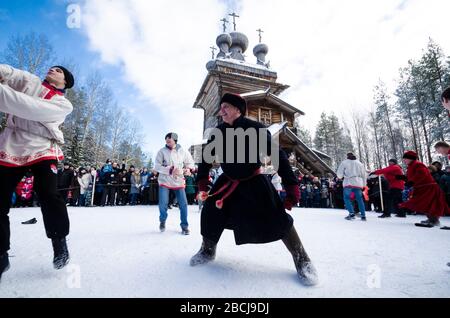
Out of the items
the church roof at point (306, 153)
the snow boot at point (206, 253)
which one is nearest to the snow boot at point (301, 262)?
the snow boot at point (206, 253)

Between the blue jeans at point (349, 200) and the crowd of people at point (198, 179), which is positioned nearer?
the crowd of people at point (198, 179)

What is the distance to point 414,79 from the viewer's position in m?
26.8

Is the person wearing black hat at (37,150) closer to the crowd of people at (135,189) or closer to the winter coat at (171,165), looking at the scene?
the winter coat at (171,165)

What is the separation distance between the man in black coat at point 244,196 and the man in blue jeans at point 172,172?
2012 millimetres

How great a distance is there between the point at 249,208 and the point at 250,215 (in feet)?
0.22

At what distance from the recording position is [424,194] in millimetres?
5953

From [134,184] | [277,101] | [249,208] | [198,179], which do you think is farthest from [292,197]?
[277,101]

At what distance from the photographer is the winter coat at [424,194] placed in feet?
18.8

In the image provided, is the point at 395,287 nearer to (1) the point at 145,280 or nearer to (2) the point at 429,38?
(1) the point at 145,280

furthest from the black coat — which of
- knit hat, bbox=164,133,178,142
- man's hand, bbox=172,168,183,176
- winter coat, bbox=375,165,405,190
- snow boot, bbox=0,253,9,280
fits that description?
winter coat, bbox=375,165,405,190

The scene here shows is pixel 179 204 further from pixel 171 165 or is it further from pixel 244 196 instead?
pixel 244 196

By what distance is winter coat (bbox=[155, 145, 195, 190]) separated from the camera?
4645mm
